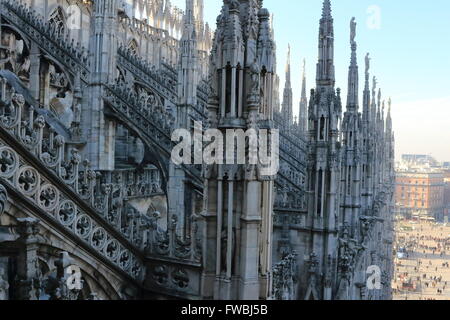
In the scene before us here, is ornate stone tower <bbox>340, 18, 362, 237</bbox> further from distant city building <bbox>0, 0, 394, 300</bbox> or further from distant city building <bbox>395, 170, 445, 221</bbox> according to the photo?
distant city building <bbox>395, 170, 445, 221</bbox>

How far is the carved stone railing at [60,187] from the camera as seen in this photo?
A: 641cm

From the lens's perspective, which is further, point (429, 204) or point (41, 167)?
point (429, 204)

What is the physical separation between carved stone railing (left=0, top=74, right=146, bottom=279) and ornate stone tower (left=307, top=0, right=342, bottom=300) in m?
5.34

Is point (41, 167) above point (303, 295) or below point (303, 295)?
above

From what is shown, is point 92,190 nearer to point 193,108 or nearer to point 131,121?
point 131,121

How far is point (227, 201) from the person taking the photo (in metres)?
6.00

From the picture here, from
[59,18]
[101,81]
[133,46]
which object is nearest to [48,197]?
[101,81]

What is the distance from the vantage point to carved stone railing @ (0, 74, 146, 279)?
6410mm

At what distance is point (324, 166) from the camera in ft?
38.6

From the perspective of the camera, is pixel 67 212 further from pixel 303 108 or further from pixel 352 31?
pixel 303 108

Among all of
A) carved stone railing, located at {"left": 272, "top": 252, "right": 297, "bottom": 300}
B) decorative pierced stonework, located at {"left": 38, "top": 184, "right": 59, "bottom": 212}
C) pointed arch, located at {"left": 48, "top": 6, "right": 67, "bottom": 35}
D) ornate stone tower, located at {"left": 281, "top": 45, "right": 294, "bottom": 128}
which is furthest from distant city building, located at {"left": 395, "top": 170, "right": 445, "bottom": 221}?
decorative pierced stonework, located at {"left": 38, "top": 184, "right": 59, "bottom": 212}
